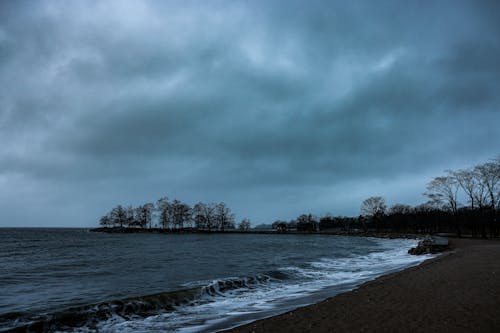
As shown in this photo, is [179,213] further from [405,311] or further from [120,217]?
[405,311]

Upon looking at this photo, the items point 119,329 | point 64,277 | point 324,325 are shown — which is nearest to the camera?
point 324,325

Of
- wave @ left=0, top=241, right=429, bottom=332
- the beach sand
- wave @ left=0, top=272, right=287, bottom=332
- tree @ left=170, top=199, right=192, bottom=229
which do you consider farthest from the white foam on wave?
tree @ left=170, top=199, right=192, bottom=229

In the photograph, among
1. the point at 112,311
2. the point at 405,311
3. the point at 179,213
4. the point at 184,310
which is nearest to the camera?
the point at 405,311

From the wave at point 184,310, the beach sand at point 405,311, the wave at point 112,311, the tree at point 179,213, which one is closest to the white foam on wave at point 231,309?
the wave at point 184,310

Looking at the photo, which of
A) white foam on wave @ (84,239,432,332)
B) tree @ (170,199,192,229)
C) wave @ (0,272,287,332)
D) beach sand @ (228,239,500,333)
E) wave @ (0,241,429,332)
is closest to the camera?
beach sand @ (228,239,500,333)

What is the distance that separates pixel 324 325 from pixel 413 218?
463 feet

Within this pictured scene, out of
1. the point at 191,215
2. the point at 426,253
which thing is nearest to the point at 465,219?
the point at 426,253

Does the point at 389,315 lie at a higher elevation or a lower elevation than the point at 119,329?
higher

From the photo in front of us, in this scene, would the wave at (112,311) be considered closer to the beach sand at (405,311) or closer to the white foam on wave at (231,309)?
the white foam on wave at (231,309)

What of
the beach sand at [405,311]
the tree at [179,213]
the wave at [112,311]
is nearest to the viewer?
the beach sand at [405,311]

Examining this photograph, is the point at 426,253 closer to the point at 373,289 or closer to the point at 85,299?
the point at 373,289

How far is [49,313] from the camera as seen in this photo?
1199cm

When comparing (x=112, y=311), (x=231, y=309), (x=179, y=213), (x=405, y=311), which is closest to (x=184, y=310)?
(x=231, y=309)

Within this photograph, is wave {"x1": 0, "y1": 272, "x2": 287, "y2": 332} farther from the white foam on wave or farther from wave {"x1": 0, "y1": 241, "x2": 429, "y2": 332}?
the white foam on wave
